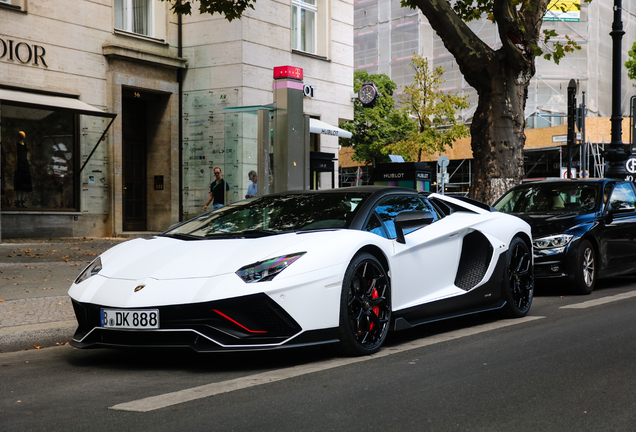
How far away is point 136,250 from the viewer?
553cm

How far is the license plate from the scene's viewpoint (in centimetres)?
471

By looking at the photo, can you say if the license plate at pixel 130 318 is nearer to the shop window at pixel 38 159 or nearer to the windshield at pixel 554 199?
the windshield at pixel 554 199

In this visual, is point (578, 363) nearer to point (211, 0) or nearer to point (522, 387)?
point (522, 387)

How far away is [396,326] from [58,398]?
2.42 meters

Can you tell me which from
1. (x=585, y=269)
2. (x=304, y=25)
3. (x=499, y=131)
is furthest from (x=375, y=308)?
(x=304, y=25)

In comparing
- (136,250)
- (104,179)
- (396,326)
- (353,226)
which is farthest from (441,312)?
(104,179)

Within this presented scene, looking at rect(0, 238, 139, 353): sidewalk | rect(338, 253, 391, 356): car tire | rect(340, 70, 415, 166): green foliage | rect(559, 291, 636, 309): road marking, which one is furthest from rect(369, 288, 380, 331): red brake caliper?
rect(340, 70, 415, 166): green foliage

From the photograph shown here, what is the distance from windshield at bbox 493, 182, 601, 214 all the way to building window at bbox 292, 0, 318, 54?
12.6 meters

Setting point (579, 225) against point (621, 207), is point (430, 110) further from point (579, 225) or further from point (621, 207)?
point (579, 225)

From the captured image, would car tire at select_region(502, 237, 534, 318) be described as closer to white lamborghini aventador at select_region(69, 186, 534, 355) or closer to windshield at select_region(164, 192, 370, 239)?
white lamborghini aventador at select_region(69, 186, 534, 355)

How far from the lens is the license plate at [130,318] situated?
185 inches

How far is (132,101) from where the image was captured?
19.6 metres

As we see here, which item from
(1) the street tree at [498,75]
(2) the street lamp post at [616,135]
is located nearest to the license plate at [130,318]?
(1) the street tree at [498,75]

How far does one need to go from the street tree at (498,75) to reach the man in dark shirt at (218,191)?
6.34 m
